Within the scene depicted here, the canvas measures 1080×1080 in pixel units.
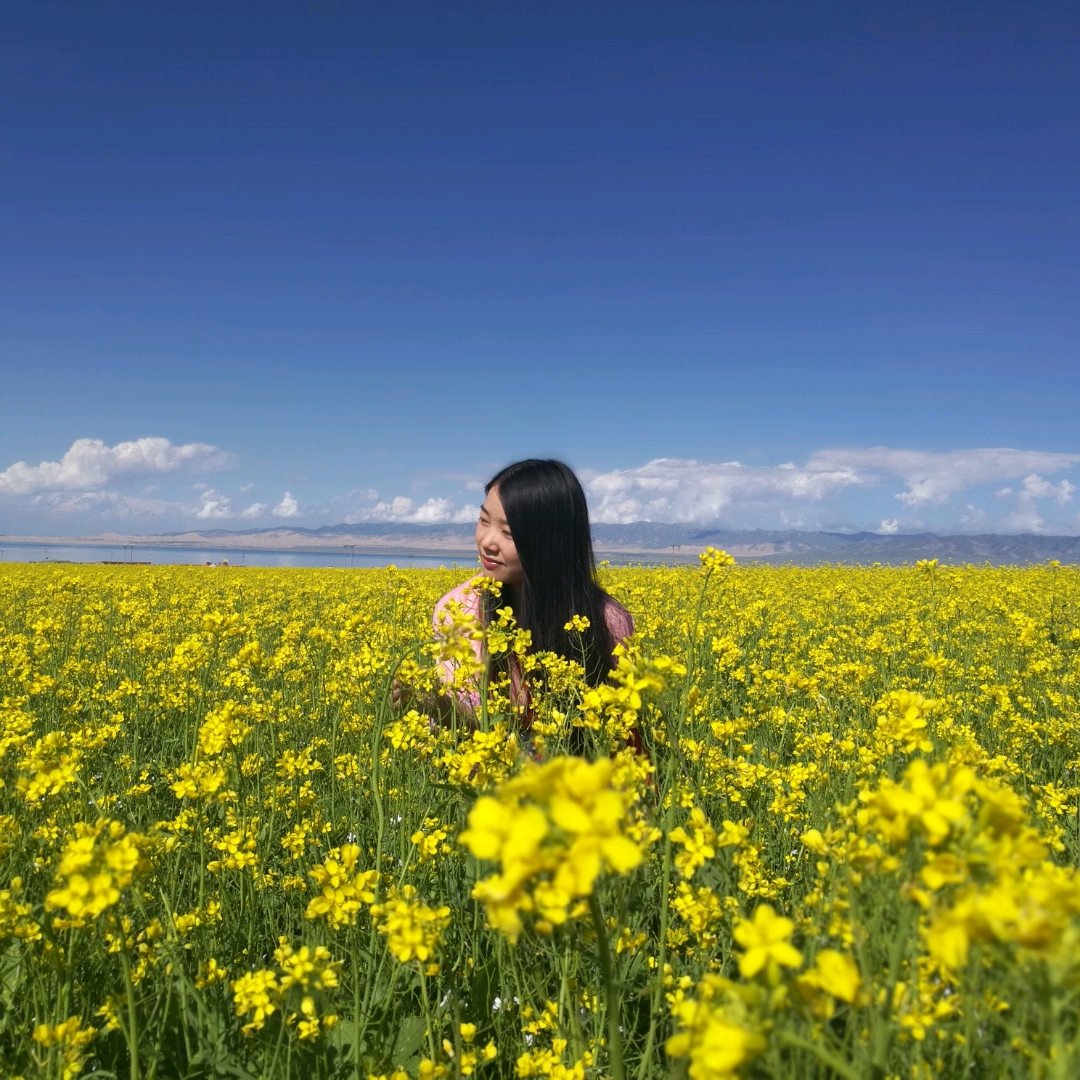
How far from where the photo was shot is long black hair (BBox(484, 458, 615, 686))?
163 inches

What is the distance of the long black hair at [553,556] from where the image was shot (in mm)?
4133

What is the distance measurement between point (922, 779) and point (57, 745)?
8.41 feet

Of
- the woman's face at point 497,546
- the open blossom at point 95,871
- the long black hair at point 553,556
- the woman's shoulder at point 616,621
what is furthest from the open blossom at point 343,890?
the woman's shoulder at point 616,621

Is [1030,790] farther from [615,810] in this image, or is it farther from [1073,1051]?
[615,810]

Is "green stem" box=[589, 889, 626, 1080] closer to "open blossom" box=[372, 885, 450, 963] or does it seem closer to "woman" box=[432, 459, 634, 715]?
"open blossom" box=[372, 885, 450, 963]

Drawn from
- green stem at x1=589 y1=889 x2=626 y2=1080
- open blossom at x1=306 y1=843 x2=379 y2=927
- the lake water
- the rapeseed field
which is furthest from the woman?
the lake water

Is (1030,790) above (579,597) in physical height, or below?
below

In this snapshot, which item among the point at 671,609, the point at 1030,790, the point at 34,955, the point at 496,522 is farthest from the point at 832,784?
the point at 671,609

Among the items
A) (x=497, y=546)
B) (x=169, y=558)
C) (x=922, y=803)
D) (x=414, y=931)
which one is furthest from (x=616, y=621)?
(x=169, y=558)

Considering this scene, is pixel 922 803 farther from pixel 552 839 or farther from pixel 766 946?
pixel 552 839

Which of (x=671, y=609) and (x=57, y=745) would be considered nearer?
(x=57, y=745)

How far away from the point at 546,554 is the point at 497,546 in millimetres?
280

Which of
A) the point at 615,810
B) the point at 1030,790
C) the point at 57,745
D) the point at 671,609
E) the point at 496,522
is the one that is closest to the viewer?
the point at 615,810

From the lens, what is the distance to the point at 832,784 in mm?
3021
